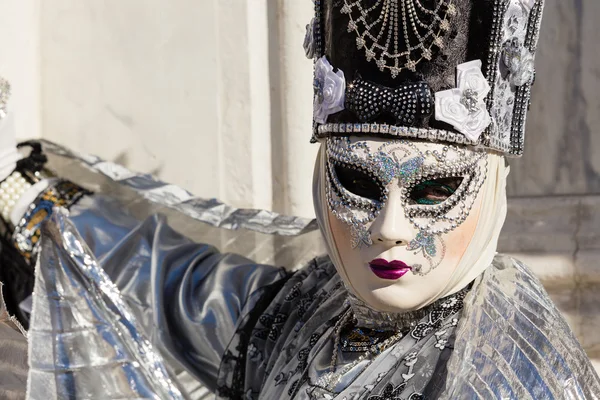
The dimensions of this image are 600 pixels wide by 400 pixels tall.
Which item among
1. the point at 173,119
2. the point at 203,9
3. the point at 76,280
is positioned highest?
the point at 203,9

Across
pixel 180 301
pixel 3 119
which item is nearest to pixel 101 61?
pixel 3 119

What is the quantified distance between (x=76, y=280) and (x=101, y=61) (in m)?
0.92

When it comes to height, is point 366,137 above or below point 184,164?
above

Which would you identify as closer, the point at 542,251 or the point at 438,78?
the point at 438,78

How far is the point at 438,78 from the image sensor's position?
1454 mm

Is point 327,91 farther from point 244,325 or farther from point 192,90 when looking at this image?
point 192,90

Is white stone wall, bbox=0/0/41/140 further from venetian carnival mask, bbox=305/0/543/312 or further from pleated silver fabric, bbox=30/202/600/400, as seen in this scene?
venetian carnival mask, bbox=305/0/543/312

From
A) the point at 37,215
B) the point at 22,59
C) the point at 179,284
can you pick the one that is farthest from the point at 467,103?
the point at 22,59

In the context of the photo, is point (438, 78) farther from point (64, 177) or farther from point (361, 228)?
point (64, 177)

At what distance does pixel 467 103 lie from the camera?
1.44m

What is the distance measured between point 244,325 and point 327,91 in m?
0.53

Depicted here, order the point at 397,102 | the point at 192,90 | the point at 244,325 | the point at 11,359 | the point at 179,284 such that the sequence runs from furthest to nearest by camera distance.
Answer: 1. the point at 192,90
2. the point at 179,284
3. the point at 244,325
4. the point at 397,102
5. the point at 11,359

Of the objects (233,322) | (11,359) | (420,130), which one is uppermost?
(420,130)

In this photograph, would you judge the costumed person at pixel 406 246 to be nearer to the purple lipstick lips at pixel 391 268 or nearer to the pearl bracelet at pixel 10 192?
the purple lipstick lips at pixel 391 268
